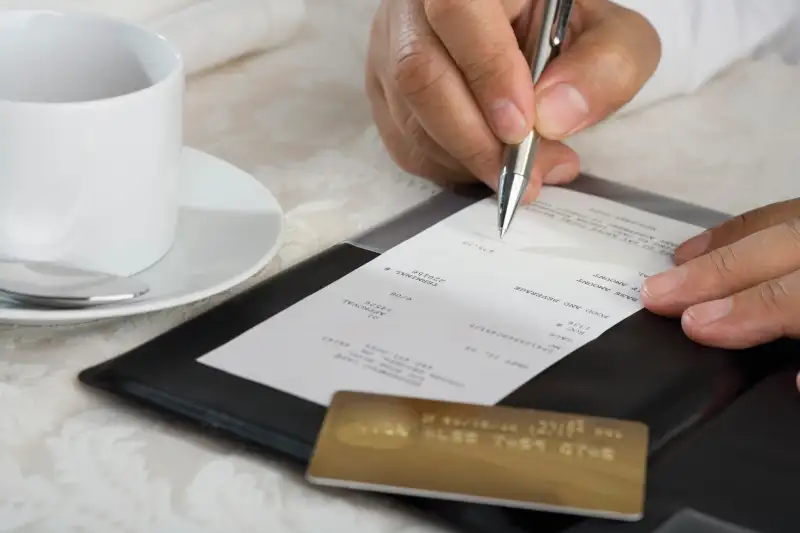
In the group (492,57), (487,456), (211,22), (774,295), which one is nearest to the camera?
(487,456)

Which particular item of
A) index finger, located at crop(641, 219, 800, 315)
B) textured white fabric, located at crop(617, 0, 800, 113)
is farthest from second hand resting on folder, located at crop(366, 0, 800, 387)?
textured white fabric, located at crop(617, 0, 800, 113)

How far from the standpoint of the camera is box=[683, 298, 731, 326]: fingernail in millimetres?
511

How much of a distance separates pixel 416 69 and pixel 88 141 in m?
0.24

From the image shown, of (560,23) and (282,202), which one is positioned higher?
(560,23)

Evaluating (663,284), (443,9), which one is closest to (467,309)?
(663,284)

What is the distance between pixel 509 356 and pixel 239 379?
0.12 m

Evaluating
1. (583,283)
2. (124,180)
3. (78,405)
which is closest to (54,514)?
(78,405)

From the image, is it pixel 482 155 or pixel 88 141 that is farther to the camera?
pixel 482 155

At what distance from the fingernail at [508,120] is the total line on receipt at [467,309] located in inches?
1.9

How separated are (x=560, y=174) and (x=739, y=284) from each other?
19cm

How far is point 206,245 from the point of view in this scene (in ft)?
1.85

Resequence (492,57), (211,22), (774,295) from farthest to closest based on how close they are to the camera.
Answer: (211,22), (492,57), (774,295)

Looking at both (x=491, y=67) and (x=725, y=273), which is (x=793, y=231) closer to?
(x=725, y=273)

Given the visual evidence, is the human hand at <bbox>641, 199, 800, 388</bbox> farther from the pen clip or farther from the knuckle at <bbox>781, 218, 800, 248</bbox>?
the pen clip
